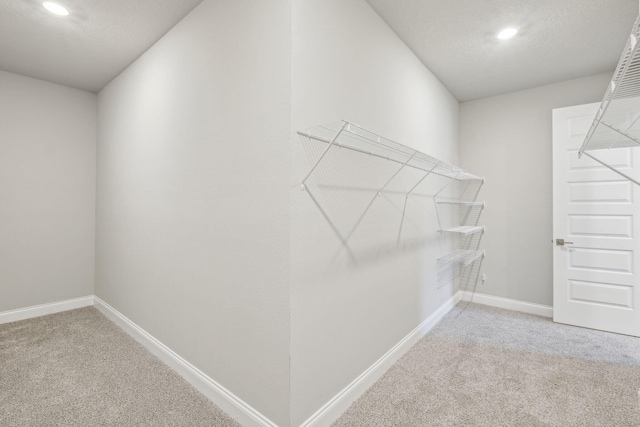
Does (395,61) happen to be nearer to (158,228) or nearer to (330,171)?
(330,171)

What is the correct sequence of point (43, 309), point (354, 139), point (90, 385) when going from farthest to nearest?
point (43, 309), point (90, 385), point (354, 139)

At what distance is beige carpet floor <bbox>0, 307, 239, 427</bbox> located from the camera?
1.69 meters

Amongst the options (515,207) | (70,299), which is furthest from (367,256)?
(70,299)

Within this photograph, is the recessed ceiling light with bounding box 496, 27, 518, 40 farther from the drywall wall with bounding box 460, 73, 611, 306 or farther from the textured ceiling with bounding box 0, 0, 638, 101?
the drywall wall with bounding box 460, 73, 611, 306

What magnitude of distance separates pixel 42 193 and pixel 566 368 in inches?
205

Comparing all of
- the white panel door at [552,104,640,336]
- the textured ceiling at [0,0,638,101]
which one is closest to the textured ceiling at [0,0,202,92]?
the textured ceiling at [0,0,638,101]

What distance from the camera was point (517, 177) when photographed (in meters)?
3.51

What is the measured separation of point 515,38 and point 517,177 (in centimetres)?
164

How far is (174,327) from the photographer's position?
7.22 feet

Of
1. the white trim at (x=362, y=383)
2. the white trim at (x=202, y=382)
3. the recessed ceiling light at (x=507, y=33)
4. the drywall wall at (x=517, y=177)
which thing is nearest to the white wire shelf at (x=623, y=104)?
the recessed ceiling light at (x=507, y=33)

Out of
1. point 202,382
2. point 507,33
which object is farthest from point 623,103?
point 202,382

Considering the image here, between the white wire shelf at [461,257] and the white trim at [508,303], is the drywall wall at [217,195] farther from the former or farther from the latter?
the white trim at [508,303]

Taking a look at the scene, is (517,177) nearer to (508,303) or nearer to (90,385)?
(508,303)

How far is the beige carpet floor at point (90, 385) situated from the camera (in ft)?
5.56
